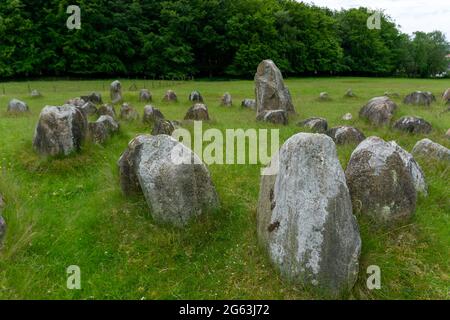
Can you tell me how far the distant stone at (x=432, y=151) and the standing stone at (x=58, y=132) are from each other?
776 centimetres

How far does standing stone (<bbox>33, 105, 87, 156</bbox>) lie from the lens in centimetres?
841

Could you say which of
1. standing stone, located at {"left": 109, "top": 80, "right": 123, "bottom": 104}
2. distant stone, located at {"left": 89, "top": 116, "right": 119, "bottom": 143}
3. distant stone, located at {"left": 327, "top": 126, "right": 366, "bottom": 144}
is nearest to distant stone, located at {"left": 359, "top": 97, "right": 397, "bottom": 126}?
distant stone, located at {"left": 327, "top": 126, "right": 366, "bottom": 144}

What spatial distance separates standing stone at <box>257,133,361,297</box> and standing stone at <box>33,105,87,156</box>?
5.48 meters

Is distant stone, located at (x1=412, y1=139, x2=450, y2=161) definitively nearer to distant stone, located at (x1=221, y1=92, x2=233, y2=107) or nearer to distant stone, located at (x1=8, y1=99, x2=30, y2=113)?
distant stone, located at (x1=221, y1=92, x2=233, y2=107)

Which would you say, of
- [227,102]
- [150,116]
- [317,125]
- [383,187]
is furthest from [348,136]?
[227,102]

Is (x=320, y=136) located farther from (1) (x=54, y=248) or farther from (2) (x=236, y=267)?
(1) (x=54, y=248)

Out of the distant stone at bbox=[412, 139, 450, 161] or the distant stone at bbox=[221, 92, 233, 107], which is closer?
the distant stone at bbox=[412, 139, 450, 161]

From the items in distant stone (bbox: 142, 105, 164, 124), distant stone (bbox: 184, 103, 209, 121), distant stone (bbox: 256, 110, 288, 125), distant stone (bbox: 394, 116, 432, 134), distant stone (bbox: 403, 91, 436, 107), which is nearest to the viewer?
distant stone (bbox: 394, 116, 432, 134)

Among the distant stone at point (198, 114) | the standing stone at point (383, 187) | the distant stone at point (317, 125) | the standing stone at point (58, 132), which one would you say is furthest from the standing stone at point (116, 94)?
the standing stone at point (383, 187)

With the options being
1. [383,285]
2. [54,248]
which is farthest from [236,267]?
[54,248]

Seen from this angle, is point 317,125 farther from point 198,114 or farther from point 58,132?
point 58,132

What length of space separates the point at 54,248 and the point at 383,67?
64.5 meters

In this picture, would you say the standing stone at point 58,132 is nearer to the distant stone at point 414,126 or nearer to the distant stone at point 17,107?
the distant stone at point 17,107

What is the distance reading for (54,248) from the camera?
567cm
